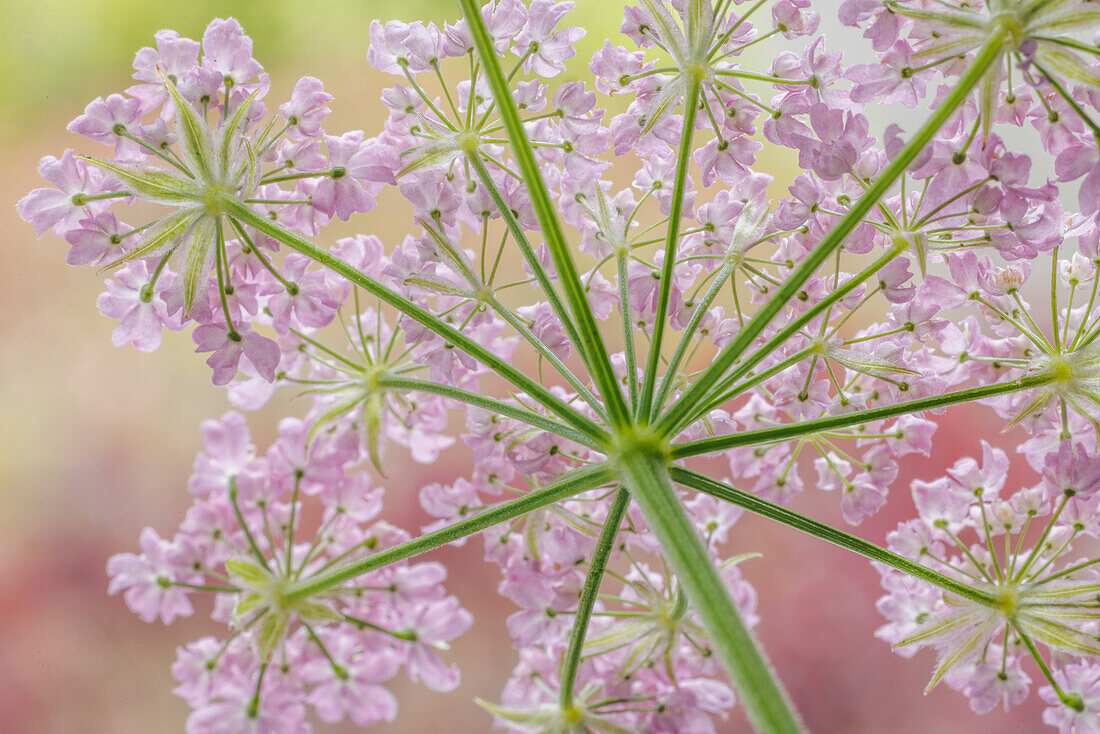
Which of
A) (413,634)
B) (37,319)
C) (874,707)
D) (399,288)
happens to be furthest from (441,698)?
(399,288)

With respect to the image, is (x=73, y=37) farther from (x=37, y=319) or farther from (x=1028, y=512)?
(x=1028, y=512)

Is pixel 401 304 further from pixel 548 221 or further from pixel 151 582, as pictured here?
A: pixel 151 582

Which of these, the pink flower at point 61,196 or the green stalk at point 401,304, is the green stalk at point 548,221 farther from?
the pink flower at point 61,196

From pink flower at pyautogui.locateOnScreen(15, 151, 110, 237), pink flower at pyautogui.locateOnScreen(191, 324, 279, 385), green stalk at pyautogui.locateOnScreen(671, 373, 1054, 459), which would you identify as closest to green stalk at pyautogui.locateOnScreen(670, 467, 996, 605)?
green stalk at pyautogui.locateOnScreen(671, 373, 1054, 459)

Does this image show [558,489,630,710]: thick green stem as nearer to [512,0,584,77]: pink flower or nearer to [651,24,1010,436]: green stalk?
[651,24,1010,436]: green stalk

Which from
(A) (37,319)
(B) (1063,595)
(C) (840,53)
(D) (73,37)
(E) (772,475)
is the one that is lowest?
(B) (1063,595)

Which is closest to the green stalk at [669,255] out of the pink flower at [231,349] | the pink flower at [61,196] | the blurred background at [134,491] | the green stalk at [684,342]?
the green stalk at [684,342]

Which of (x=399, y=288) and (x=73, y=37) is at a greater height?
(x=73, y=37)

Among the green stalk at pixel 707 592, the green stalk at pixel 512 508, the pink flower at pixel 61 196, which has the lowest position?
the green stalk at pixel 707 592
